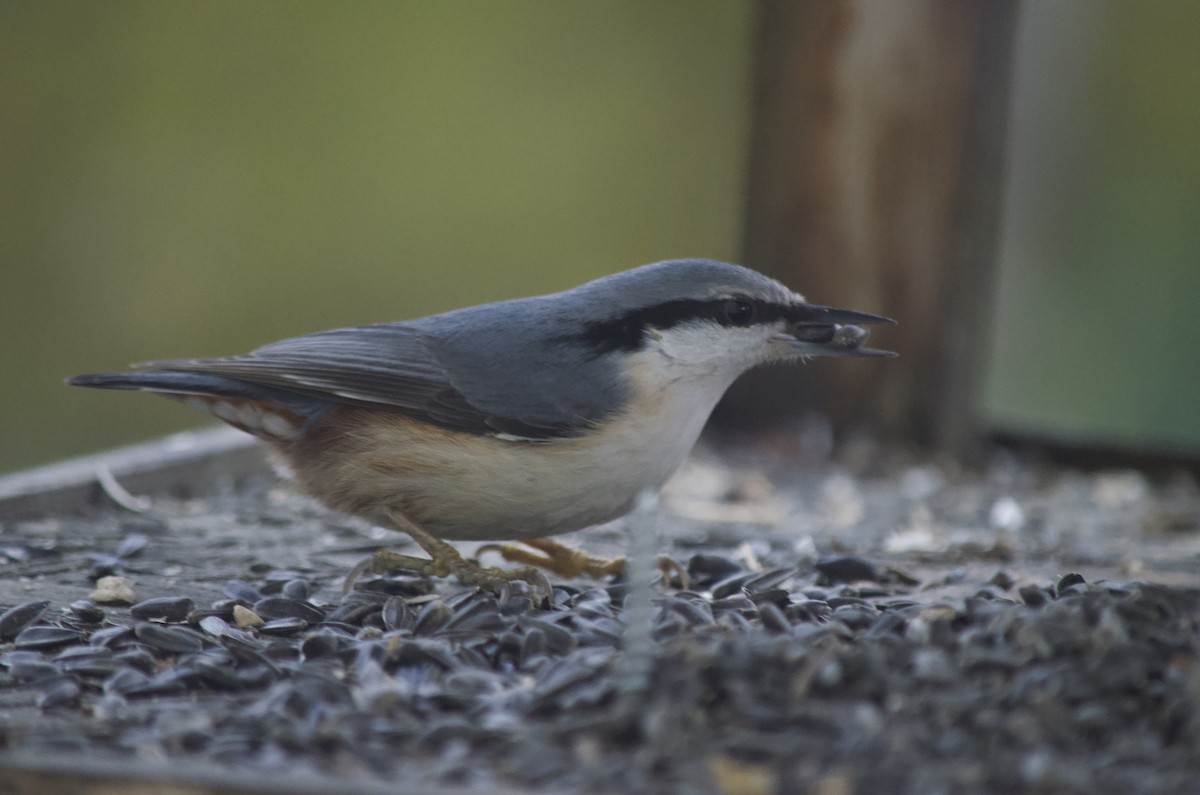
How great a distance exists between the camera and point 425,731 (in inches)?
96.7

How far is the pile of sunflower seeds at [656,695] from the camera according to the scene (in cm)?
226

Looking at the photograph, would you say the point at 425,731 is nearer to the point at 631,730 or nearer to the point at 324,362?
the point at 631,730

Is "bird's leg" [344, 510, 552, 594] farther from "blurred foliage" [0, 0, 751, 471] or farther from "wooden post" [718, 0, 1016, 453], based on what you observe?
"blurred foliage" [0, 0, 751, 471]

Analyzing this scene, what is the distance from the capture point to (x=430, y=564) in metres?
3.86

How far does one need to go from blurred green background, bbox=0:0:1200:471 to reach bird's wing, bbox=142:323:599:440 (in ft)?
20.8

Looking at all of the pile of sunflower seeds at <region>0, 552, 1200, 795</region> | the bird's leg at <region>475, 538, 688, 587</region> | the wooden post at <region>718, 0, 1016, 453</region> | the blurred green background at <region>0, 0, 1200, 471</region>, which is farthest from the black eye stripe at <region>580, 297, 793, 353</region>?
the blurred green background at <region>0, 0, 1200, 471</region>

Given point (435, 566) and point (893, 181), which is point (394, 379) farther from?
point (893, 181)

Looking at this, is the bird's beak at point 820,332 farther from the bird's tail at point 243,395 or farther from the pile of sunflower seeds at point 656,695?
the bird's tail at point 243,395

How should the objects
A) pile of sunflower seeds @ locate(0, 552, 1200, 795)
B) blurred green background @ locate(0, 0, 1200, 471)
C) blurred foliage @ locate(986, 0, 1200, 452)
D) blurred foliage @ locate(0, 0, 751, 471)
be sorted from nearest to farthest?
pile of sunflower seeds @ locate(0, 552, 1200, 795), blurred foliage @ locate(986, 0, 1200, 452), blurred green background @ locate(0, 0, 1200, 471), blurred foliage @ locate(0, 0, 751, 471)

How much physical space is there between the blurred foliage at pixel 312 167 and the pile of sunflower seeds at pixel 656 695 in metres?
8.44

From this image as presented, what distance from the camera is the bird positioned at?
3.70m

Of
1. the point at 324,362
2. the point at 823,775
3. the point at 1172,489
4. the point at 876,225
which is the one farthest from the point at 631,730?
the point at 876,225

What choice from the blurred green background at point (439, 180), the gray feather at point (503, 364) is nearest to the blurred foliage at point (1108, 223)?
the blurred green background at point (439, 180)

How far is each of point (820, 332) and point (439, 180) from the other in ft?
31.0
